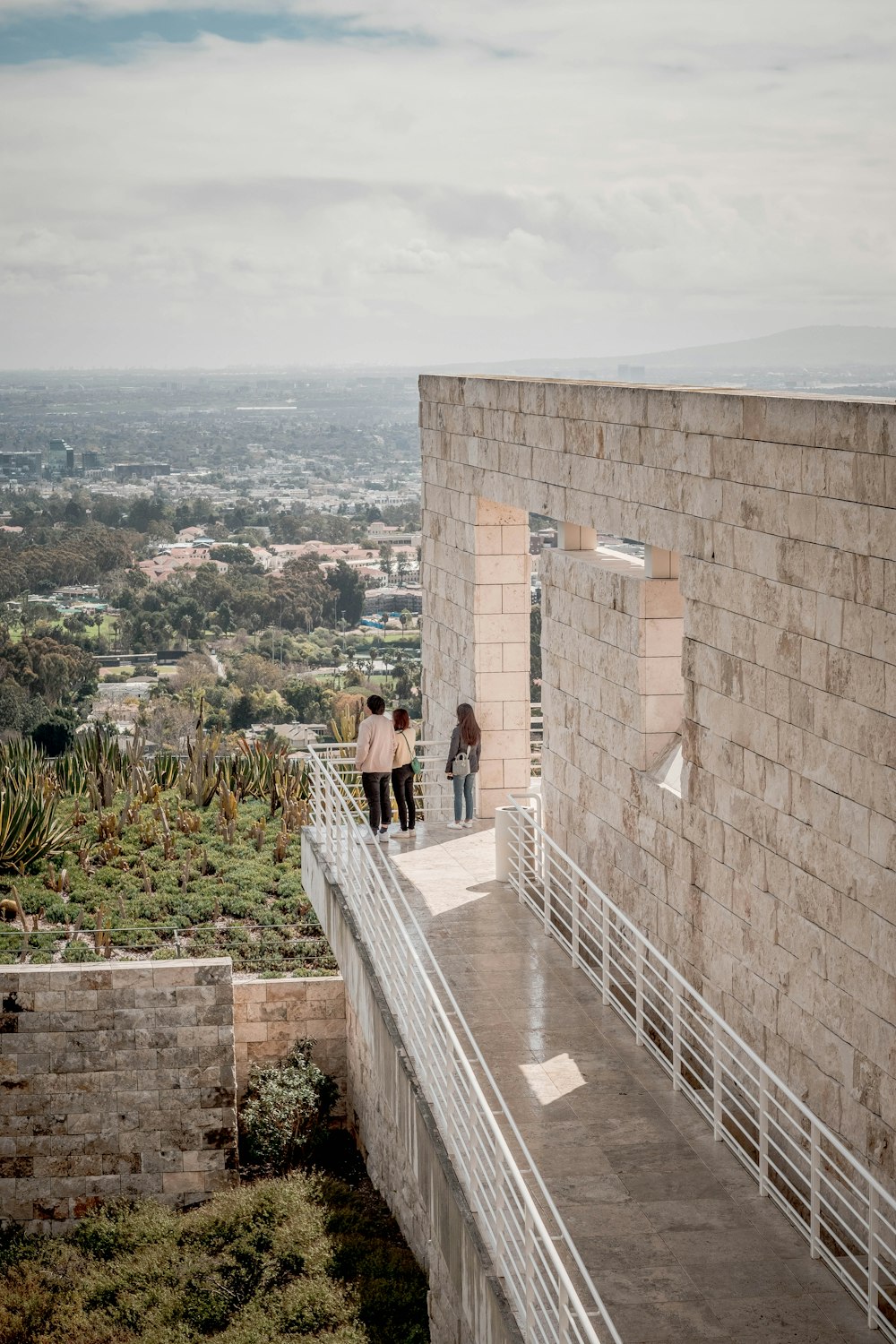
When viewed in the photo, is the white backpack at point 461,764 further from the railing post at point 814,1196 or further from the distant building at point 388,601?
the distant building at point 388,601

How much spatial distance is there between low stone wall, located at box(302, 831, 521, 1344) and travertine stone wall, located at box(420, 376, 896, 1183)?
1709 mm

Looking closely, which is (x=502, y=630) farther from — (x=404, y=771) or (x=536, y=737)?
(x=536, y=737)

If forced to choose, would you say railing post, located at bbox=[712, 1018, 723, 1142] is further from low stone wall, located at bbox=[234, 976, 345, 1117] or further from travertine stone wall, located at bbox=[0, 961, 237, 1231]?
low stone wall, located at bbox=[234, 976, 345, 1117]

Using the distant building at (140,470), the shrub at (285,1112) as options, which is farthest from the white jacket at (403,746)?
the distant building at (140,470)

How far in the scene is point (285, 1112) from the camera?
562 inches

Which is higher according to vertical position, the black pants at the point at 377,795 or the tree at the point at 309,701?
the black pants at the point at 377,795

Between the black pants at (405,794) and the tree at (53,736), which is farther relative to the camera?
the tree at (53,736)

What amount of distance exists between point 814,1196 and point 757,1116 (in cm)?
140

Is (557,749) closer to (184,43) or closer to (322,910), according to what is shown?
(322,910)

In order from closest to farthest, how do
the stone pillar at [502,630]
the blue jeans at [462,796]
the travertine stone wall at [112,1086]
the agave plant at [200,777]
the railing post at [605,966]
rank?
Result: 1. the railing post at [605,966]
2. the stone pillar at [502,630]
3. the blue jeans at [462,796]
4. the travertine stone wall at [112,1086]
5. the agave plant at [200,777]

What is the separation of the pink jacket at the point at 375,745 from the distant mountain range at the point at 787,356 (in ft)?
98.4

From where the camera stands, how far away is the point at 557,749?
465 inches

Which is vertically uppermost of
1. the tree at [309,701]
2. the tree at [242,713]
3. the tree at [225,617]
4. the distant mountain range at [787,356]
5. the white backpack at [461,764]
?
the distant mountain range at [787,356]

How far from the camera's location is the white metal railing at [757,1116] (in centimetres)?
660
